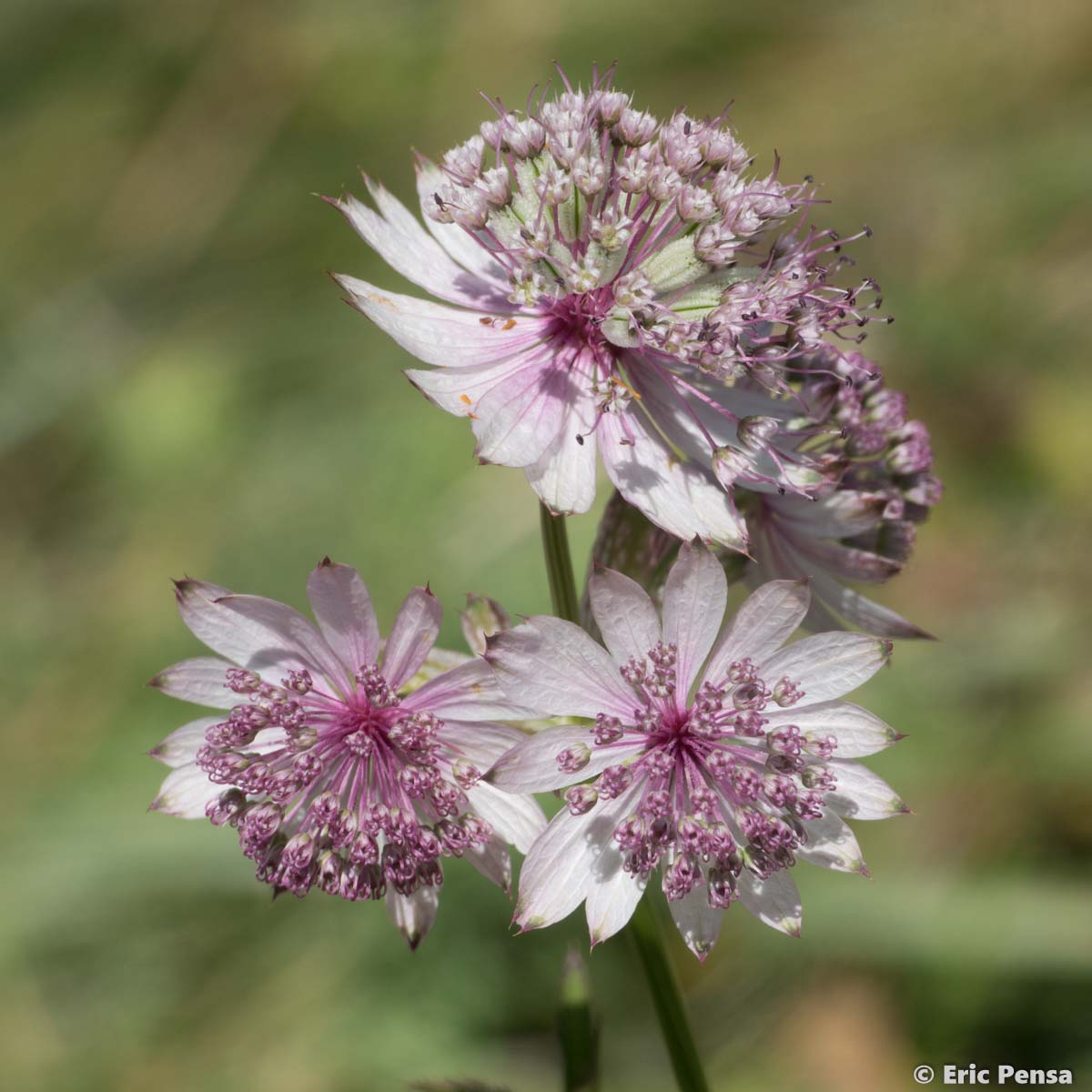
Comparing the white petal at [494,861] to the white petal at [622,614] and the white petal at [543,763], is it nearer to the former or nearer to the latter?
the white petal at [543,763]

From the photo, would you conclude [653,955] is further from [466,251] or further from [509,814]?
[466,251]

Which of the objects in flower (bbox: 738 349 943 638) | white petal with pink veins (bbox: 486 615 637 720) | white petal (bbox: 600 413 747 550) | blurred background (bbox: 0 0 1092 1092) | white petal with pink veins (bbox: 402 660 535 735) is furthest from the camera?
blurred background (bbox: 0 0 1092 1092)

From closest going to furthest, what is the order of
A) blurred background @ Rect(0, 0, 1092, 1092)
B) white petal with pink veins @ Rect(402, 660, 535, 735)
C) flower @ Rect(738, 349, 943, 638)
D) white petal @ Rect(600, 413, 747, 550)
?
1. white petal with pink veins @ Rect(402, 660, 535, 735)
2. white petal @ Rect(600, 413, 747, 550)
3. flower @ Rect(738, 349, 943, 638)
4. blurred background @ Rect(0, 0, 1092, 1092)

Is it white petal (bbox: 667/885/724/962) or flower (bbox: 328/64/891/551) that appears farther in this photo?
flower (bbox: 328/64/891/551)

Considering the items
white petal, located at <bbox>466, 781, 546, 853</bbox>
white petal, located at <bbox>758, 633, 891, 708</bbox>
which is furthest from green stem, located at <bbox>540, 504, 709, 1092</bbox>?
white petal, located at <bbox>758, 633, 891, 708</bbox>

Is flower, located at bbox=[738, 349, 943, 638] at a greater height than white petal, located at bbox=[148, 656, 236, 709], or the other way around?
flower, located at bbox=[738, 349, 943, 638]

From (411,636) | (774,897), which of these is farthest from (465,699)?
(774,897)

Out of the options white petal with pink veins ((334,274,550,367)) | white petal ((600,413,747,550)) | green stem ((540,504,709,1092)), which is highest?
white petal with pink veins ((334,274,550,367))

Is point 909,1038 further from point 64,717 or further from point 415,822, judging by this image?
point 64,717

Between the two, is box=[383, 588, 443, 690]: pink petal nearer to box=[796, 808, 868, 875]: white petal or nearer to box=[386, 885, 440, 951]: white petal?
box=[386, 885, 440, 951]: white petal
